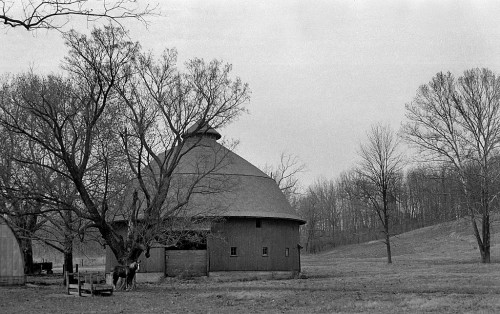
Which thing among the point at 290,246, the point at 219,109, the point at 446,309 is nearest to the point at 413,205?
the point at 290,246

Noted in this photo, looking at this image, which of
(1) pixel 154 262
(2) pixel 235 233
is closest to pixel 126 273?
(1) pixel 154 262

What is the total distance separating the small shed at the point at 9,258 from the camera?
27.2m

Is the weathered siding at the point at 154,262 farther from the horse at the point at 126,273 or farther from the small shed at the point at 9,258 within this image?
the horse at the point at 126,273

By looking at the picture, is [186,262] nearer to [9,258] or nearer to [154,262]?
[154,262]

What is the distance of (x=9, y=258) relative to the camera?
27422 millimetres

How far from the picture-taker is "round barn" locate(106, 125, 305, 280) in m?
32.0

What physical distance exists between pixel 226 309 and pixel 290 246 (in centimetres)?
2035

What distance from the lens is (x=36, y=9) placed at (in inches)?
374

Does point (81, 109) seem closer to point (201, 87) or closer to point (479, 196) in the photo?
point (201, 87)

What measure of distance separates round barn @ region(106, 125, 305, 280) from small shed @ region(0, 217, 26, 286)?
6.93m

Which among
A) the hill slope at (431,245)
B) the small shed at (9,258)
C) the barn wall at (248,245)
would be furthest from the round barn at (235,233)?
the hill slope at (431,245)

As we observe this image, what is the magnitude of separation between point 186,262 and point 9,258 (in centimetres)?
914

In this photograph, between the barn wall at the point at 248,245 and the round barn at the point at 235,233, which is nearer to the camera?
the round barn at the point at 235,233

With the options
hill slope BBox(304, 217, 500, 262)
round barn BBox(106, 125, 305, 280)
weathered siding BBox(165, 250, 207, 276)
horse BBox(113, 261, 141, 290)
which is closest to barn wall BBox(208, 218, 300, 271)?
round barn BBox(106, 125, 305, 280)
